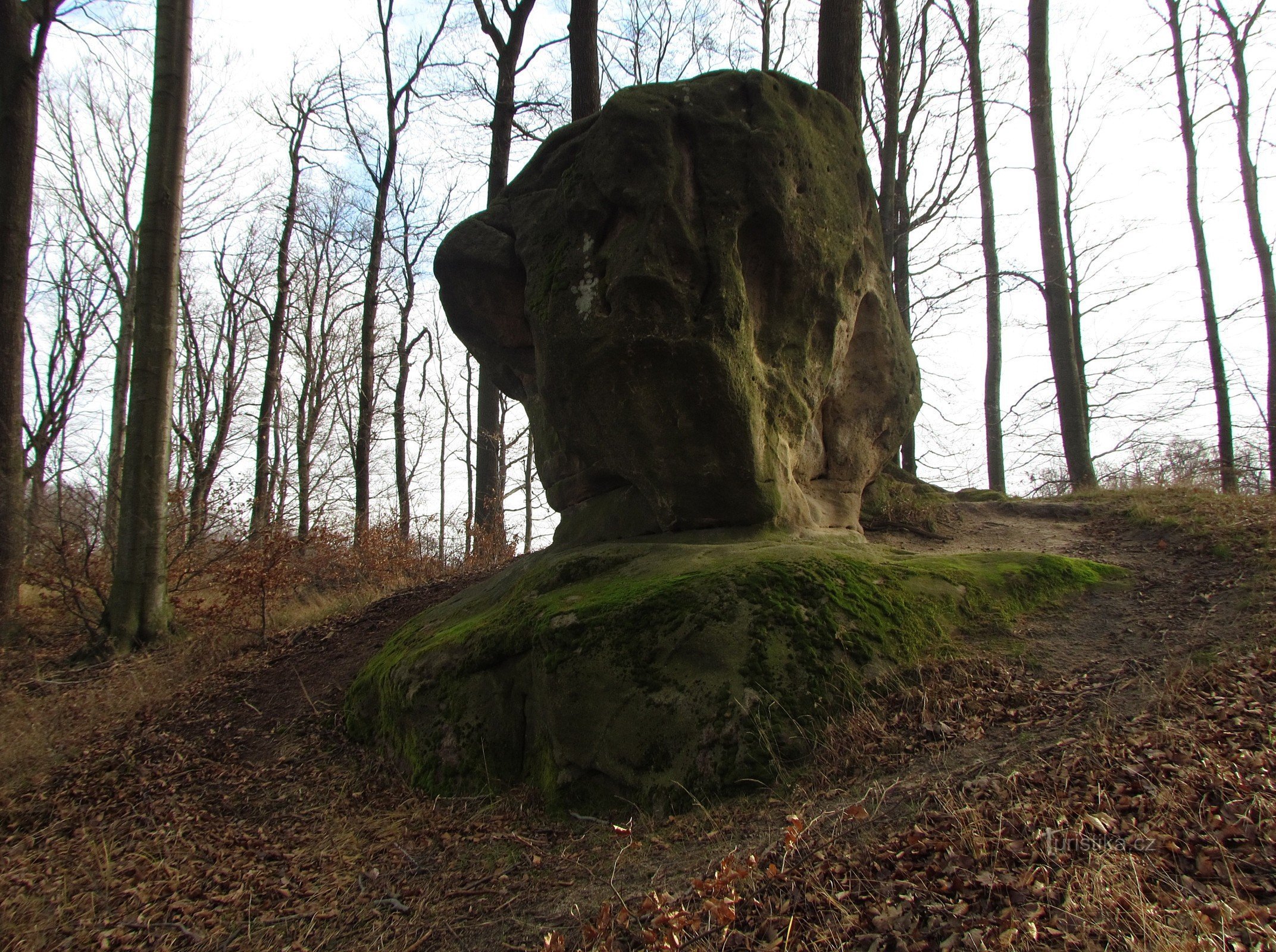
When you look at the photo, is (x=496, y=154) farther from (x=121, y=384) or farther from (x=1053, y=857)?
(x=1053, y=857)

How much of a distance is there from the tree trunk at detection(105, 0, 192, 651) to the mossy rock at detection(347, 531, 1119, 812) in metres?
3.44

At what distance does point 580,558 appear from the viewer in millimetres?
5520

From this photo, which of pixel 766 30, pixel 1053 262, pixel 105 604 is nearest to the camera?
pixel 105 604

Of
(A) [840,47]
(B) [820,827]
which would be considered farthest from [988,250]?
(B) [820,827]

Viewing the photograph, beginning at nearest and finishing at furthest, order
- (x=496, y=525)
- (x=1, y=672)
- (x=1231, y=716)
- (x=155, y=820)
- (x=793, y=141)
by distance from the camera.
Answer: (x=1231, y=716), (x=155, y=820), (x=793, y=141), (x=1, y=672), (x=496, y=525)

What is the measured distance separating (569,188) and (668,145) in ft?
2.63

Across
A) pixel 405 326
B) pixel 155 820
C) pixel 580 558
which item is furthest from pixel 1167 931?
pixel 405 326

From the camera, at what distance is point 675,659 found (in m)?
4.25

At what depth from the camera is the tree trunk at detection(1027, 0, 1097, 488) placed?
37.3 feet

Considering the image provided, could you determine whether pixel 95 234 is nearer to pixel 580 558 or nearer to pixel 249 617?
pixel 249 617

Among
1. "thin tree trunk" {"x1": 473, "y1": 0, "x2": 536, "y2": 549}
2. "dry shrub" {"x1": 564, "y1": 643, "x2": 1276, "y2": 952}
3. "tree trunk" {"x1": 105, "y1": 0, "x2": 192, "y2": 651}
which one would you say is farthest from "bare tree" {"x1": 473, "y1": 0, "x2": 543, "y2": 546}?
"dry shrub" {"x1": 564, "y1": 643, "x2": 1276, "y2": 952}

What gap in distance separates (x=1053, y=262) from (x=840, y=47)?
587 centimetres

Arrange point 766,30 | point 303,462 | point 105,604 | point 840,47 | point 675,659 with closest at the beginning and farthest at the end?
point 675,659, point 105,604, point 840,47, point 766,30, point 303,462

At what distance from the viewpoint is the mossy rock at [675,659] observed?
13.0ft
